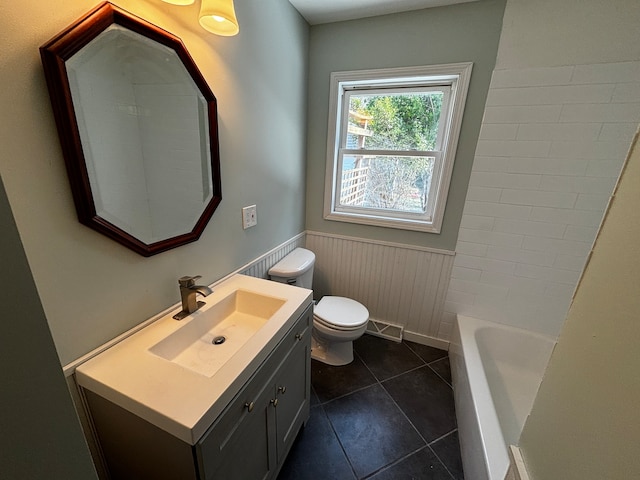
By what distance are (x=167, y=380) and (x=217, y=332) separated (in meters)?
0.38

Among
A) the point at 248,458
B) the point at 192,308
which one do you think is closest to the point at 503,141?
the point at 192,308

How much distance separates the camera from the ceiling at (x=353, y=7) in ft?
5.15

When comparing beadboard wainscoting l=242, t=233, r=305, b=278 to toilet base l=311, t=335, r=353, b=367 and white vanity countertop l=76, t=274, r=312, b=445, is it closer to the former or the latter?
white vanity countertop l=76, t=274, r=312, b=445

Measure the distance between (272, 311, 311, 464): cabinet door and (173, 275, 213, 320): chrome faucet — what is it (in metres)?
0.43

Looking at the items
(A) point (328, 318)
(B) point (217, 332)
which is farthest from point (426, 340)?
(B) point (217, 332)

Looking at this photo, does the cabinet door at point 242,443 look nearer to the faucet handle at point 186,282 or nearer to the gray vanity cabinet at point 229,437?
the gray vanity cabinet at point 229,437

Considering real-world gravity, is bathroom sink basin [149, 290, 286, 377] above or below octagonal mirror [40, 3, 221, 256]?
below

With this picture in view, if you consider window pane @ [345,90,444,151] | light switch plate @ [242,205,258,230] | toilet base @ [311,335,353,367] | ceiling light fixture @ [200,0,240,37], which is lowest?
toilet base @ [311,335,353,367]

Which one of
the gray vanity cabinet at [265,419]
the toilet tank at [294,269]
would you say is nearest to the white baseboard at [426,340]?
the toilet tank at [294,269]

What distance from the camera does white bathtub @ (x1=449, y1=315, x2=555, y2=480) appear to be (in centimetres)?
112

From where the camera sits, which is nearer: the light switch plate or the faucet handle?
the faucet handle

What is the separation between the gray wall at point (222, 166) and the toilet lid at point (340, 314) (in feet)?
1.91

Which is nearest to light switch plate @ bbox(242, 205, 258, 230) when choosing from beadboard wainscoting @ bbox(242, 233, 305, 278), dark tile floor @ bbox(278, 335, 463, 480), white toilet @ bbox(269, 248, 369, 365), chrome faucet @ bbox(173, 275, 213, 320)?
beadboard wainscoting @ bbox(242, 233, 305, 278)

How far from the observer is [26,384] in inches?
13.1
